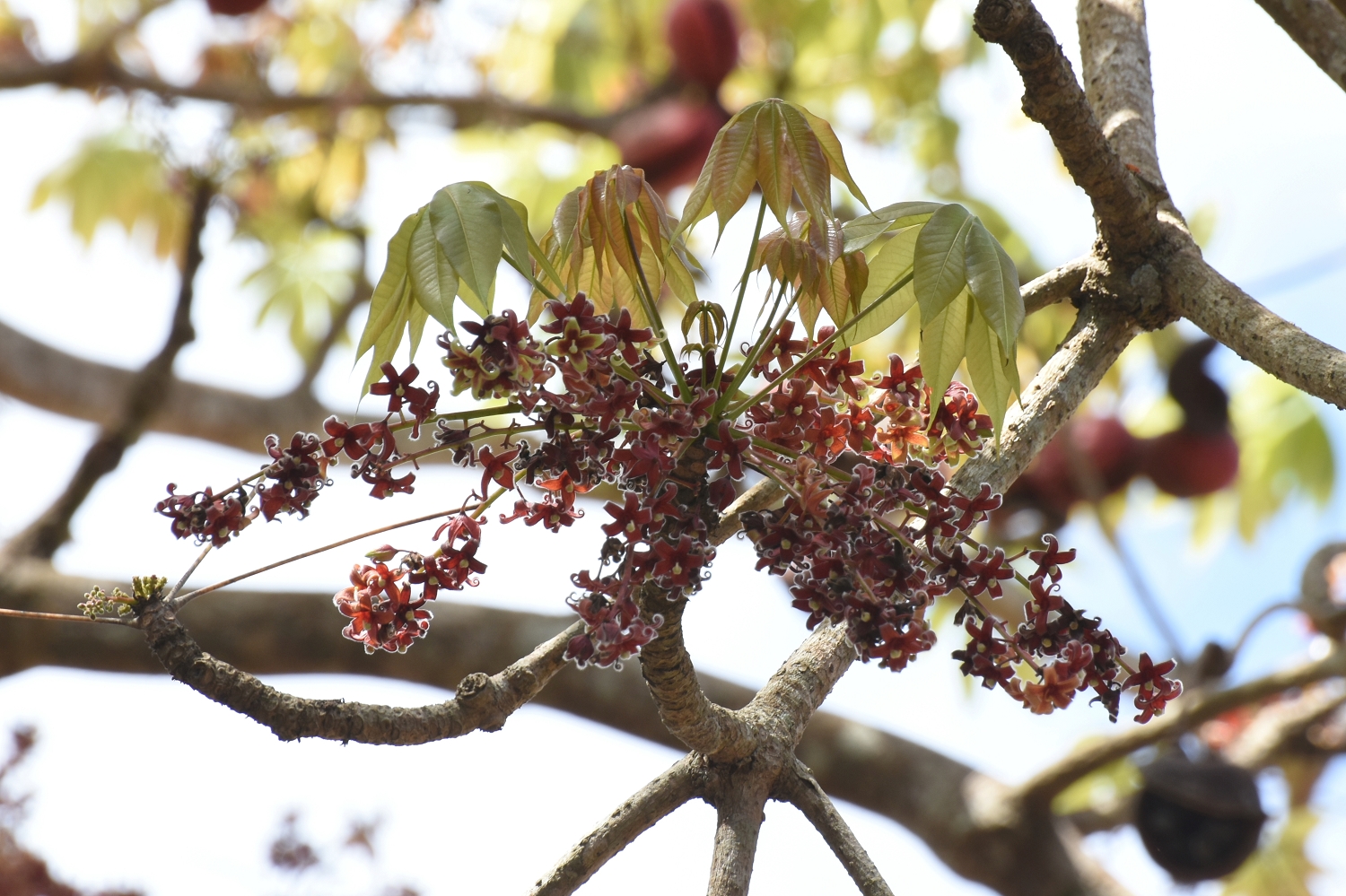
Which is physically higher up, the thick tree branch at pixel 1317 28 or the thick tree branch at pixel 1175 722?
the thick tree branch at pixel 1317 28

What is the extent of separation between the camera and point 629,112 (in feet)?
11.9

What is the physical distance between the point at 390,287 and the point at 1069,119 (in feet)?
1.73

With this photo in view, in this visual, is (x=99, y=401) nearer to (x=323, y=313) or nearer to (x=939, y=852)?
(x=323, y=313)

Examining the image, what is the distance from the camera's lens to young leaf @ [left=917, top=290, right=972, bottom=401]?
73cm

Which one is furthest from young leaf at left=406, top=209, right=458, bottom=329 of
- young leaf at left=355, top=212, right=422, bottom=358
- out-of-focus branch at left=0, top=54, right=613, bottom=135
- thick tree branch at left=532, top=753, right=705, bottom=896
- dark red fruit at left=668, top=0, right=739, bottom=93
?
dark red fruit at left=668, top=0, right=739, bottom=93

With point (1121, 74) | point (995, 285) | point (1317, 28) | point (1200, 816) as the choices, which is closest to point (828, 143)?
point (995, 285)

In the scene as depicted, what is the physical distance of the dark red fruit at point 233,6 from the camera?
3535 millimetres

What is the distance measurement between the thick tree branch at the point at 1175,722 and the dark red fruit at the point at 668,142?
1.95 metres

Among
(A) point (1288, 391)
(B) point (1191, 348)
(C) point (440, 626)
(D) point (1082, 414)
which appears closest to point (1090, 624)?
(C) point (440, 626)

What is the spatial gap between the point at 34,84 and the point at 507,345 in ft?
10.3

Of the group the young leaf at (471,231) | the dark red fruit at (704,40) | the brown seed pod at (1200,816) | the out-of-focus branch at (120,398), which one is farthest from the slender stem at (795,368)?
the dark red fruit at (704,40)

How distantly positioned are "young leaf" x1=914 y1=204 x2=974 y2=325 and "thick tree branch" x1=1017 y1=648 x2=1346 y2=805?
1607 mm

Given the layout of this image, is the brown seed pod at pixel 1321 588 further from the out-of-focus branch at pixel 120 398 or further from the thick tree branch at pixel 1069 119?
the out-of-focus branch at pixel 120 398

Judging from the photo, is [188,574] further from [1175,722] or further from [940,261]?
[1175,722]
